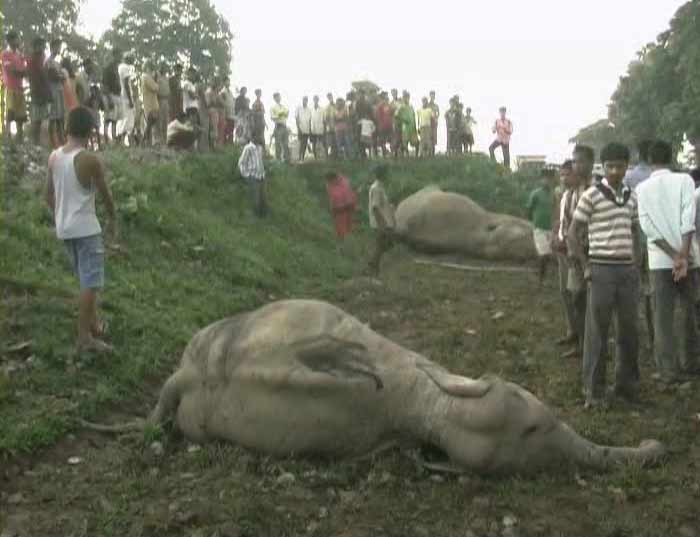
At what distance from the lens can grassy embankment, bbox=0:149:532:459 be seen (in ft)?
23.4

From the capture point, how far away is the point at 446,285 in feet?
44.3

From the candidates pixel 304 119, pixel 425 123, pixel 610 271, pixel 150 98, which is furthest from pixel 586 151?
pixel 425 123

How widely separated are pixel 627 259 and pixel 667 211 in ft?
2.84

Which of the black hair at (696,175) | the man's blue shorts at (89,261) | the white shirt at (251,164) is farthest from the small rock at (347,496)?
the white shirt at (251,164)

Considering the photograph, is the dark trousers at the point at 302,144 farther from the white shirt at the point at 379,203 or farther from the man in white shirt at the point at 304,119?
the white shirt at the point at 379,203

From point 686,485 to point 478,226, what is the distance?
38.8ft

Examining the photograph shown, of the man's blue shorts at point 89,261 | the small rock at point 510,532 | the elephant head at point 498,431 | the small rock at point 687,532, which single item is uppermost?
the man's blue shorts at point 89,261

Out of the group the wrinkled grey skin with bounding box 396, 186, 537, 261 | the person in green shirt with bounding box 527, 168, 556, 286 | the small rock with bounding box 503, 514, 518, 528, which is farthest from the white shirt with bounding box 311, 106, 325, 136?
the small rock with bounding box 503, 514, 518, 528

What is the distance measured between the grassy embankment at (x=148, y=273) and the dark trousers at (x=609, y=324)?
3514mm

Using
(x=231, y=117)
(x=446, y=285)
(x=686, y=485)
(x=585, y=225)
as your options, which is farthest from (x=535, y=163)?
(x=686, y=485)

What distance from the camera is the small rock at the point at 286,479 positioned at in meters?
5.59

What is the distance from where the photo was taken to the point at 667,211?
24.8ft

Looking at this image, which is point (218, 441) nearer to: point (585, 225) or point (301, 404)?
point (301, 404)

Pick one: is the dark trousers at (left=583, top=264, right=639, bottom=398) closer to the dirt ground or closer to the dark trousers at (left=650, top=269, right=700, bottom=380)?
the dirt ground
